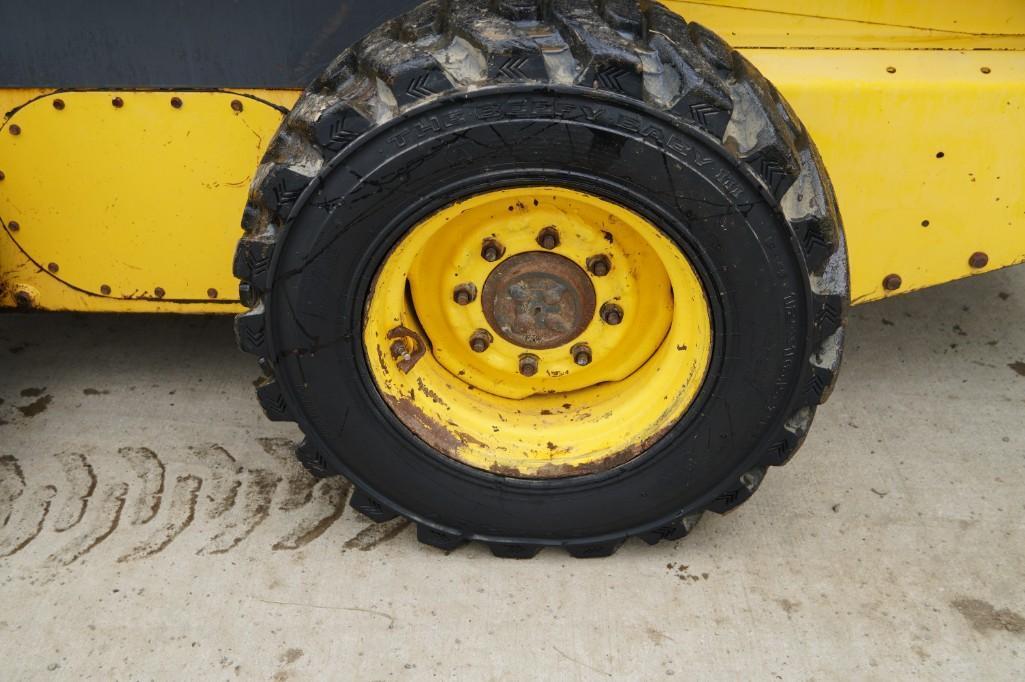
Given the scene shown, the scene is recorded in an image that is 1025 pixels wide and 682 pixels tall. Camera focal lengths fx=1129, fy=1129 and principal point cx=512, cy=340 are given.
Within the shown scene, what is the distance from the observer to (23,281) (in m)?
2.65

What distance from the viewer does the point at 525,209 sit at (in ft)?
7.48

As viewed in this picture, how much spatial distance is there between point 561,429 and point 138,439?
1.15 metres

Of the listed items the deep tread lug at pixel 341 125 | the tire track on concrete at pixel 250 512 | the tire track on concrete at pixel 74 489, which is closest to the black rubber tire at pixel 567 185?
the deep tread lug at pixel 341 125

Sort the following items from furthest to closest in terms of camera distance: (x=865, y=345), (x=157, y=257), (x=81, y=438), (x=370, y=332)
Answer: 1. (x=865, y=345)
2. (x=81, y=438)
3. (x=157, y=257)
4. (x=370, y=332)

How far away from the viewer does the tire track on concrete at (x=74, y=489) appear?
257 cm

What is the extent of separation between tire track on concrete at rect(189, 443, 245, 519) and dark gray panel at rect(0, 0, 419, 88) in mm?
920

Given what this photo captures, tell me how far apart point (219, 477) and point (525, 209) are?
1.05 m

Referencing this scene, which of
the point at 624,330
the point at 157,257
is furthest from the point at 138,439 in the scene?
the point at 624,330

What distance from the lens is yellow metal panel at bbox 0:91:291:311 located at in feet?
7.95

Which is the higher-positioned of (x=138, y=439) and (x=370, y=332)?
(x=370, y=332)

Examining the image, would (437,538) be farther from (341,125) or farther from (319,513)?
(341,125)

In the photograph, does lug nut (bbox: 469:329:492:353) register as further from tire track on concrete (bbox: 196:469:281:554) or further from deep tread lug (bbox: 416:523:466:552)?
tire track on concrete (bbox: 196:469:281:554)

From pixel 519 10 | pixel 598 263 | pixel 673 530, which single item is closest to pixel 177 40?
pixel 519 10

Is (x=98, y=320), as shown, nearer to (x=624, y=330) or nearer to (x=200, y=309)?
(x=200, y=309)
